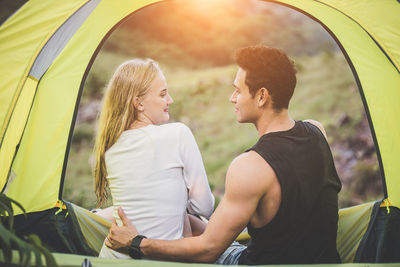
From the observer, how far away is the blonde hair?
7.30 feet

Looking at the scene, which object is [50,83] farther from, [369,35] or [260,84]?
[369,35]

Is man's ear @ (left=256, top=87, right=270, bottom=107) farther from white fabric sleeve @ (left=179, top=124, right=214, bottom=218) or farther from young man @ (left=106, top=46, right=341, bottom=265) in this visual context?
white fabric sleeve @ (left=179, top=124, right=214, bottom=218)

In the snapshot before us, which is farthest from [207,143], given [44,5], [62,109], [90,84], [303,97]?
[44,5]

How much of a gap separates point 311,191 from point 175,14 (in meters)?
8.39

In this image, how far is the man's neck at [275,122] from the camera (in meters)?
2.09

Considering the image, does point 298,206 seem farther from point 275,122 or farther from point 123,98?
point 123,98

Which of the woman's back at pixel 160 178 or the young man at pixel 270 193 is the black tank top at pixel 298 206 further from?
the woman's back at pixel 160 178

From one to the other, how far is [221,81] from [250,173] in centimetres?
710

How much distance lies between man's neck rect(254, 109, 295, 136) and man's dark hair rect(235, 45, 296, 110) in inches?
1.3

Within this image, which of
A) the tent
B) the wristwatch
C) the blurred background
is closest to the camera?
the wristwatch

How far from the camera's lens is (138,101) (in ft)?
7.34

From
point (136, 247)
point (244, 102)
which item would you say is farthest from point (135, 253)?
point (244, 102)

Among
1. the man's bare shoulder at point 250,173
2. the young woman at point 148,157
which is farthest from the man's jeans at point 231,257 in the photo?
the man's bare shoulder at point 250,173

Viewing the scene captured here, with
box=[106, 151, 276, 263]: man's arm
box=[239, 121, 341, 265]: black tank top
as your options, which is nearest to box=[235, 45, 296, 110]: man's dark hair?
box=[239, 121, 341, 265]: black tank top
